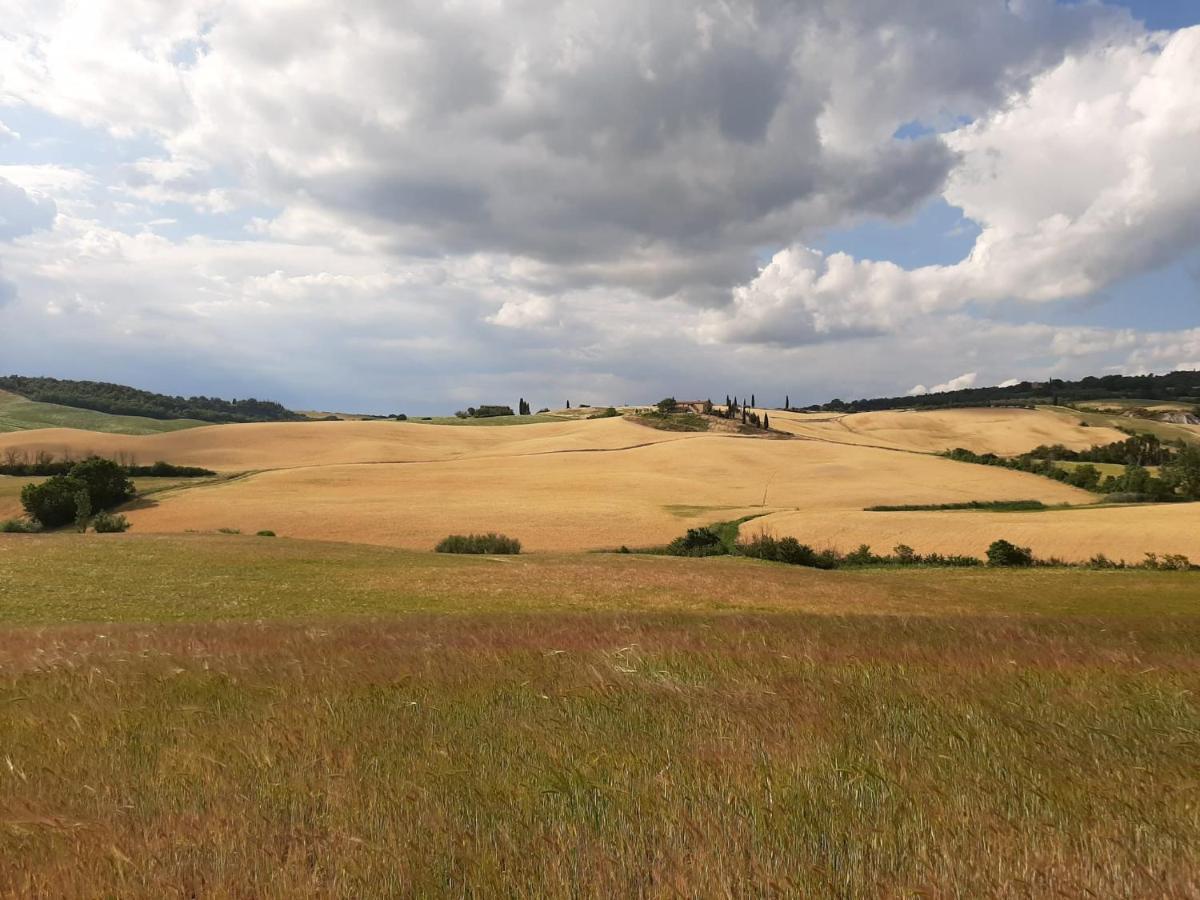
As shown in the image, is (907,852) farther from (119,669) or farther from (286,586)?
(286,586)

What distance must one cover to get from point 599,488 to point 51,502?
183ft

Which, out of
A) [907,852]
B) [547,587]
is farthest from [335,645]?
[547,587]

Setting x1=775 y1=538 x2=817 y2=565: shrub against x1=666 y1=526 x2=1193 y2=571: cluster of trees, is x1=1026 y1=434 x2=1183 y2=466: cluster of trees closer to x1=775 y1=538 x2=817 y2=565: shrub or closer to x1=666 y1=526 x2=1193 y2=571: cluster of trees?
x1=666 y1=526 x2=1193 y2=571: cluster of trees

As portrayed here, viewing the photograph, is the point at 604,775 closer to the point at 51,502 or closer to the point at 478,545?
the point at 478,545

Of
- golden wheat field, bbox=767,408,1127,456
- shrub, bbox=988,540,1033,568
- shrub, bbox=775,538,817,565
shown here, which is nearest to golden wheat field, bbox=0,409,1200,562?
golden wheat field, bbox=767,408,1127,456

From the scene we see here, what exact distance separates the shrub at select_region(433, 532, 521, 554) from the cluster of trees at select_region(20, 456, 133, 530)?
104ft

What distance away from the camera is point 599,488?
8456 centimetres

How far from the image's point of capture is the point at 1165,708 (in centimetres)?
→ 566

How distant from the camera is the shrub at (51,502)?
210ft

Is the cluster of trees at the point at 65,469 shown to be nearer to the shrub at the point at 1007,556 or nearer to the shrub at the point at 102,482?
the shrub at the point at 102,482

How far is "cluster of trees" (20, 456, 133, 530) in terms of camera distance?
6397 cm

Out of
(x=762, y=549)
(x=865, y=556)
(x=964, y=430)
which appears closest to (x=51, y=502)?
(x=762, y=549)

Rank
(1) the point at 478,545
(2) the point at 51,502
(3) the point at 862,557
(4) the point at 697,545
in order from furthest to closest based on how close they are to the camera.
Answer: (2) the point at 51,502
(4) the point at 697,545
(1) the point at 478,545
(3) the point at 862,557

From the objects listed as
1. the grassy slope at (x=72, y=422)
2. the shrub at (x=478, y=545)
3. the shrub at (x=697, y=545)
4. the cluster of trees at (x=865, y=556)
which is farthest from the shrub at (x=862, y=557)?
the grassy slope at (x=72, y=422)
